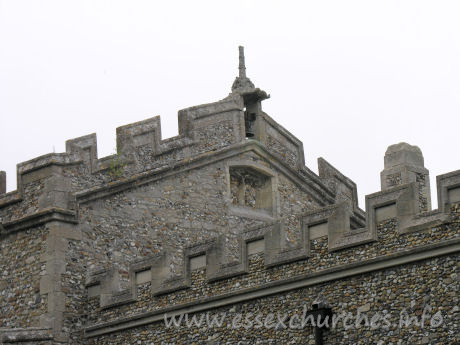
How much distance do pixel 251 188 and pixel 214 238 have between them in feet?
15.6

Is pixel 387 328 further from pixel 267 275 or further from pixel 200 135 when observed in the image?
pixel 200 135

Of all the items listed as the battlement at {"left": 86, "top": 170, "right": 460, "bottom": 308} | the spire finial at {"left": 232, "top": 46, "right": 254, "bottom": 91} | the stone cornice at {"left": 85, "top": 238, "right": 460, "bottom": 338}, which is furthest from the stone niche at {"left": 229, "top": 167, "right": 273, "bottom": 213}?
the stone cornice at {"left": 85, "top": 238, "right": 460, "bottom": 338}

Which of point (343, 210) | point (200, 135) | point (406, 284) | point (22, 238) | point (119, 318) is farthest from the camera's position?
point (200, 135)

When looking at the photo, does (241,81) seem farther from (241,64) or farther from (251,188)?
(251,188)

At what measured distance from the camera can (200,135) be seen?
2134 centimetres

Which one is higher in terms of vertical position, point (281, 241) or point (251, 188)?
point (251, 188)

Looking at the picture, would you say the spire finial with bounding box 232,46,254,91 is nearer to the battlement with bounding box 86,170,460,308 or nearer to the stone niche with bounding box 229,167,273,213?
the stone niche with bounding box 229,167,273,213

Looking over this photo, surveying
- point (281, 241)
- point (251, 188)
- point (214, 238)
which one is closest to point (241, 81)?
point (251, 188)

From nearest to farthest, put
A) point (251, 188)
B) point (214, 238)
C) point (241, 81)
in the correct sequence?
point (214, 238), point (251, 188), point (241, 81)

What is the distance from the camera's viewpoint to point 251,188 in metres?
22.2

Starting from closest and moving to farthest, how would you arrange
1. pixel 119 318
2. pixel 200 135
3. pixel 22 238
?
pixel 119 318 < pixel 22 238 < pixel 200 135

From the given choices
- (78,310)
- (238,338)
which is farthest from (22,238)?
(238,338)

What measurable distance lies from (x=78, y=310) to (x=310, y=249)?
501 cm

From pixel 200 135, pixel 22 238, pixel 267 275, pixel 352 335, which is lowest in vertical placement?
pixel 352 335
